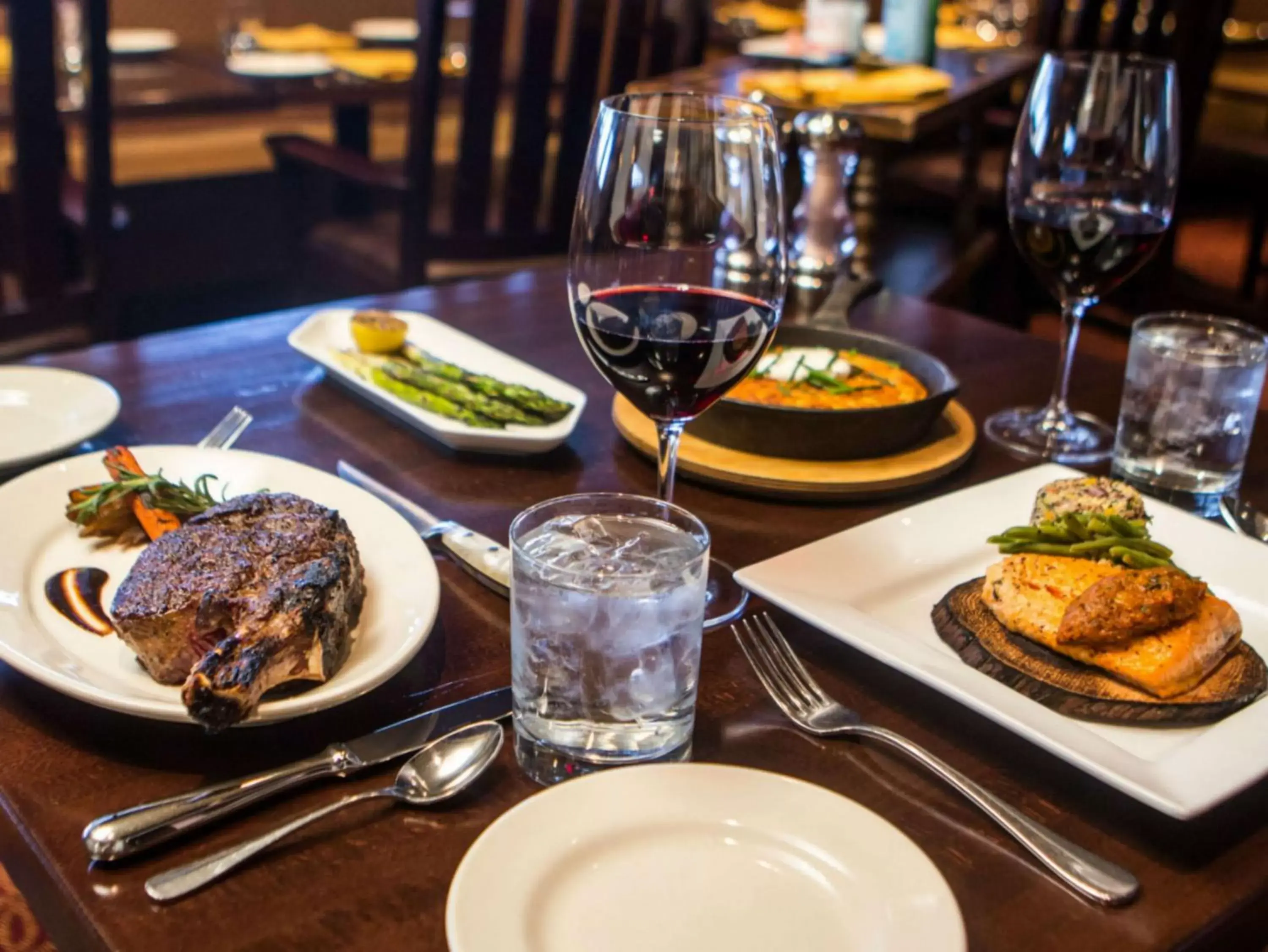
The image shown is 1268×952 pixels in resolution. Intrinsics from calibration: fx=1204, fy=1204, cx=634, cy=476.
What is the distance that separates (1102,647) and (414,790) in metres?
0.45

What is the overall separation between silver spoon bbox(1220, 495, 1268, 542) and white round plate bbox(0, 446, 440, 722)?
0.72m

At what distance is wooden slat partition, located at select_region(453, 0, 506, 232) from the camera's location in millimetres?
2654

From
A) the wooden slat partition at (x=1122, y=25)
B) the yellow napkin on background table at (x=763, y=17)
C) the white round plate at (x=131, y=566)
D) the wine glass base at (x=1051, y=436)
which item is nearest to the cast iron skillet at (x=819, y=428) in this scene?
the wine glass base at (x=1051, y=436)

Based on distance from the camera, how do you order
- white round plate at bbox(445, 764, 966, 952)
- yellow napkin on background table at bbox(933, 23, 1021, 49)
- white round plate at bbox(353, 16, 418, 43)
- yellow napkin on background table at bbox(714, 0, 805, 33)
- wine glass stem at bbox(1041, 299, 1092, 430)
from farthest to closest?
yellow napkin on background table at bbox(714, 0, 805, 33), yellow napkin on background table at bbox(933, 23, 1021, 49), white round plate at bbox(353, 16, 418, 43), wine glass stem at bbox(1041, 299, 1092, 430), white round plate at bbox(445, 764, 966, 952)

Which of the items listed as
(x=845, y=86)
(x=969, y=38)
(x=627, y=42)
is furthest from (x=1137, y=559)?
(x=969, y=38)

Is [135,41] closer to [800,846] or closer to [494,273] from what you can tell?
[494,273]

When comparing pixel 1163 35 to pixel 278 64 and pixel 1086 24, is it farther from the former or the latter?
Result: pixel 278 64

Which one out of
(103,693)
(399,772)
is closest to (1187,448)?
(399,772)

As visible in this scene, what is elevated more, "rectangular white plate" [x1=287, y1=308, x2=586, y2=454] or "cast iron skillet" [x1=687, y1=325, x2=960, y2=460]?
"cast iron skillet" [x1=687, y1=325, x2=960, y2=460]

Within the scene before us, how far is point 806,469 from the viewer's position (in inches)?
44.0

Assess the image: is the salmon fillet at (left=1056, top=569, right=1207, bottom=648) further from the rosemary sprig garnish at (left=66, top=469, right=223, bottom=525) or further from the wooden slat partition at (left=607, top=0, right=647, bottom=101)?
the wooden slat partition at (left=607, top=0, right=647, bottom=101)

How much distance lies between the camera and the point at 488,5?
2631 millimetres

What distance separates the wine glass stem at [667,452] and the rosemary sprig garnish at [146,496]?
0.35 m

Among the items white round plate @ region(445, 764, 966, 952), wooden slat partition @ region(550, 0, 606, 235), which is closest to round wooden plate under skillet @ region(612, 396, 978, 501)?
white round plate @ region(445, 764, 966, 952)
